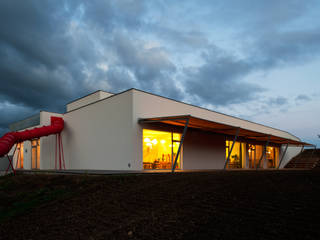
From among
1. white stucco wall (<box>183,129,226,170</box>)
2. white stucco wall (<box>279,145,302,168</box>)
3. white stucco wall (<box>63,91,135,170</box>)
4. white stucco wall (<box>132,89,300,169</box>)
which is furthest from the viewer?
white stucco wall (<box>279,145,302,168</box>)

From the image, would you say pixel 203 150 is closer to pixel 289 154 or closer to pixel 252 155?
pixel 252 155

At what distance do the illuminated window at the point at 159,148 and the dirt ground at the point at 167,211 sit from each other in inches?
162

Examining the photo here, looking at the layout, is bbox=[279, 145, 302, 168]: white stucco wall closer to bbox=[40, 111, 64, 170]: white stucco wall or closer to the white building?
the white building

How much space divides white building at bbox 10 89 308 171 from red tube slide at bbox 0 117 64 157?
0.58 m

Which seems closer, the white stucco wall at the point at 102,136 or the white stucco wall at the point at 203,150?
the white stucco wall at the point at 102,136

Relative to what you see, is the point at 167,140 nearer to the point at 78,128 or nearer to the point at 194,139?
the point at 194,139

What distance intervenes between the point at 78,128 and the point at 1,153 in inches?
176

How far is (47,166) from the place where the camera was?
19047mm

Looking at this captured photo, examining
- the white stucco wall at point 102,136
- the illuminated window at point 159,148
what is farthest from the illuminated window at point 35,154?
the illuminated window at point 159,148

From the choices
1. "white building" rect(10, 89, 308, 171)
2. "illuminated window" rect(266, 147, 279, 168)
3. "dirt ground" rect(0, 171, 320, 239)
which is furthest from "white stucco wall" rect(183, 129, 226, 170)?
"illuminated window" rect(266, 147, 279, 168)

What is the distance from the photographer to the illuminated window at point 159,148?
13219mm

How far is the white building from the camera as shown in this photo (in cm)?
1278

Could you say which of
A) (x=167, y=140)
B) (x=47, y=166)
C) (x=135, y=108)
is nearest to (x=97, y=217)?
(x=135, y=108)

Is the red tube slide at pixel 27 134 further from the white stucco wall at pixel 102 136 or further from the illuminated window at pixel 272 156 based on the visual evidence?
the illuminated window at pixel 272 156
